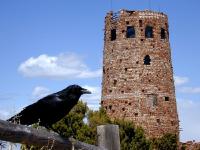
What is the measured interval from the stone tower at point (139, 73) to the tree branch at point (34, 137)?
42.7 meters

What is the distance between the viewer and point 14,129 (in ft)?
17.1

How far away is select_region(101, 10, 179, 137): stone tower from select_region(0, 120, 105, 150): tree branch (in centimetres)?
4268

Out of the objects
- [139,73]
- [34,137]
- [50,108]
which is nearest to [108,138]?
[50,108]

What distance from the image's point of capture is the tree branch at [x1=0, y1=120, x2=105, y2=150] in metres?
5.09

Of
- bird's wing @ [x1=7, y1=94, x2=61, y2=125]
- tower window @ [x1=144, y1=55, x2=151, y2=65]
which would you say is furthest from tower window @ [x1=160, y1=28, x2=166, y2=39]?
bird's wing @ [x1=7, y1=94, x2=61, y2=125]

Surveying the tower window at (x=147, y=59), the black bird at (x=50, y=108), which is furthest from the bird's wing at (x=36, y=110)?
the tower window at (x=147, y=59)

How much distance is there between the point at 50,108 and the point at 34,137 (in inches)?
24.7

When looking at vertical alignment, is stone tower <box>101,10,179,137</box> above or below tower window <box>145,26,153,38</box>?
A: below

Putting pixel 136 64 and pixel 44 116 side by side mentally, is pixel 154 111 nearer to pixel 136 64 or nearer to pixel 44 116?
pixel 136 64

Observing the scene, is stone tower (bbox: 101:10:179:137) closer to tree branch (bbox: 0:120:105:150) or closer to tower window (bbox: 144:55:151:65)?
tower window (bbox: 144:55:151:65)

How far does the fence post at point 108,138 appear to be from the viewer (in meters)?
7.21

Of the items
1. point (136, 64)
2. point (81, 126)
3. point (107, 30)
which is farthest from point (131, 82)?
point (81, 126)

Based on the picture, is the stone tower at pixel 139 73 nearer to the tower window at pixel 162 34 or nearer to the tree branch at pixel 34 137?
the tower window at pixel 162 34

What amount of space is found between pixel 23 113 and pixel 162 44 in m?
45.8
